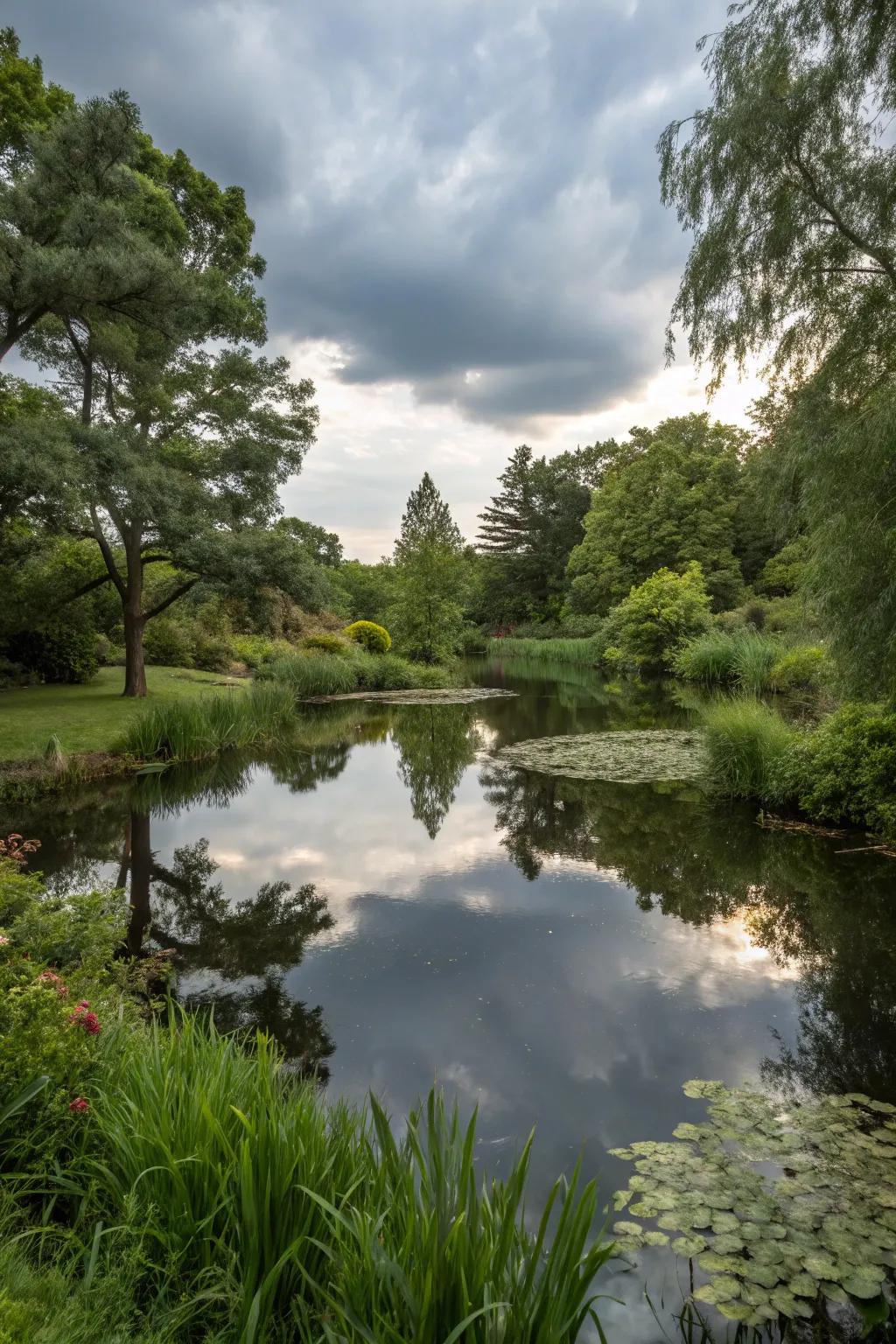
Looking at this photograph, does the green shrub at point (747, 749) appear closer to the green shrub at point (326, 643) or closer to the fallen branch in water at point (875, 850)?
the fallen branch in water at point (875, 850)

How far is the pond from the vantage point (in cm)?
374

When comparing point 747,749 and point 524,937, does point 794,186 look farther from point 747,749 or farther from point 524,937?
point 524,937

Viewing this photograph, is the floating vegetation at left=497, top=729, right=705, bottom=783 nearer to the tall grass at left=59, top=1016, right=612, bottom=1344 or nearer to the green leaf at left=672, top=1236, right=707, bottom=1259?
the green leaf at left=672, top=1236, right=707, bottom=1259

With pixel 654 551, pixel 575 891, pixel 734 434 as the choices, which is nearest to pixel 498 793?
pixel 575 891

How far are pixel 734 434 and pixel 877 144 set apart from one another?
113 ft

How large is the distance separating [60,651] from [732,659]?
18467 mm

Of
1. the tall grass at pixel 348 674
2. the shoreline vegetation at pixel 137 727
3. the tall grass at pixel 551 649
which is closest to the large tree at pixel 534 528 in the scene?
the tall grass at pixel 551 649

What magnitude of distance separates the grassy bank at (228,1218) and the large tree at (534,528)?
159 ft

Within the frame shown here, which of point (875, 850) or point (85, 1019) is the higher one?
point (85, 1019)

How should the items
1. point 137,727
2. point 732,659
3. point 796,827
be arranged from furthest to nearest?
point 732,659, point 137,727, point 796,827

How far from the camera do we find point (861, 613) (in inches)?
246

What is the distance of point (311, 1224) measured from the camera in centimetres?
206

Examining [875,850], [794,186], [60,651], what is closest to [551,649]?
[60,651]

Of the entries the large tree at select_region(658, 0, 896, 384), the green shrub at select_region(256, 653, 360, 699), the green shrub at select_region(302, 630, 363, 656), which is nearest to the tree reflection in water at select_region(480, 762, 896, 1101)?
the large tree at select_region(658, 0, 896, 384)
